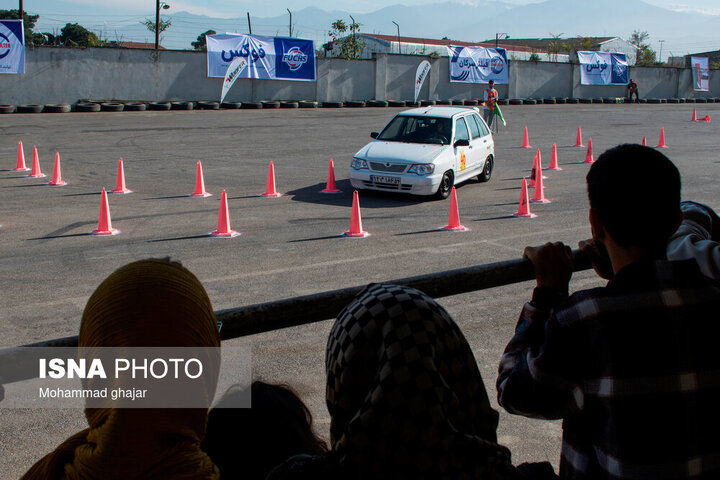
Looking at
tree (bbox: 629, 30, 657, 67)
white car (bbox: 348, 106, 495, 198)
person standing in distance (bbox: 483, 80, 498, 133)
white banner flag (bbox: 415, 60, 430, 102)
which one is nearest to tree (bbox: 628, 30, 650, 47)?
tree (bbox: 629, 30, 657, 67)

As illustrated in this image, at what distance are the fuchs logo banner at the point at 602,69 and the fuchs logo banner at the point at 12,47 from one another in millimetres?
34569

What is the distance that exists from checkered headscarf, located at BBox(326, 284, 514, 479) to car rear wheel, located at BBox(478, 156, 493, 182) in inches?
601

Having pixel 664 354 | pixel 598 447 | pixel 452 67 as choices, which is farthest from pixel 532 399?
pixel 452 67

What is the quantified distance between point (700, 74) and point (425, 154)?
49.4 m

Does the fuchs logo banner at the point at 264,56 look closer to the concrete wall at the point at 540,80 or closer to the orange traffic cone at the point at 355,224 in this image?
the concrete wall at the point at 540,80

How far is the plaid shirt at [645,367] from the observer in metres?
1.78

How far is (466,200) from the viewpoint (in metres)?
14.5

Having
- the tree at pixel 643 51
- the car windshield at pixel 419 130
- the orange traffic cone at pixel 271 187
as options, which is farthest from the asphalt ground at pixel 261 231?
the tree at pixel 643 51

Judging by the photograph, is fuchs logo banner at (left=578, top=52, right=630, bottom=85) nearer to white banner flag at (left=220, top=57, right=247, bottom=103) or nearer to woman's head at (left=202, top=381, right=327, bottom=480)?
white banner flag at (left=220, top=57, right=247, bottom=103)

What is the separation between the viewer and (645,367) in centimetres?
177

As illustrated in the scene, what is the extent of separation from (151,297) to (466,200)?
43.4 feet

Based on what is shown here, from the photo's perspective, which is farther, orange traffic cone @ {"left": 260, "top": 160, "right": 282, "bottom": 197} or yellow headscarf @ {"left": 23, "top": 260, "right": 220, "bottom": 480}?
orange traffic cone @ {"left": 260, "top": 160, "right": 282, "bottom": 197}

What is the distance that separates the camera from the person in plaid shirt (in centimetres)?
178

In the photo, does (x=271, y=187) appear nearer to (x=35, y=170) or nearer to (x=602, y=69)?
(x=35, y=170)
